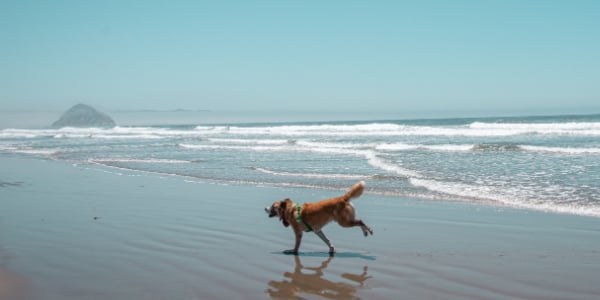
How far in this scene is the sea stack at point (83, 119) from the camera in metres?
108

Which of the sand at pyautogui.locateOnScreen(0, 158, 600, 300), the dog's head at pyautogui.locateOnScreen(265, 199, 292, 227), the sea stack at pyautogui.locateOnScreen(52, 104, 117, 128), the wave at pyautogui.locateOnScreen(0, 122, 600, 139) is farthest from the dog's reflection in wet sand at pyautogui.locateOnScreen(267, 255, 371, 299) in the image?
the sea stack at pyautogui.locateOnScreen(52, 104, 117, 128)

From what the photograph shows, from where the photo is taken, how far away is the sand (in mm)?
5371

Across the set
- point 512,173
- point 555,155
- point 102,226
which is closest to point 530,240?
point 102,226

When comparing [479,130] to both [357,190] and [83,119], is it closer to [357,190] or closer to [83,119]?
[357,190]

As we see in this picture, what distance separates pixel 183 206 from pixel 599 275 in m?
7.36

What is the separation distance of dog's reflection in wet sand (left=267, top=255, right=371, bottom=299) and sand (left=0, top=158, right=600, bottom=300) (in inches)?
0.4

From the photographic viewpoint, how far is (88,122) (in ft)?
356

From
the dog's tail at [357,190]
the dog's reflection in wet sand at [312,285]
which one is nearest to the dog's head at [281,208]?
the dog's tail at [357,190]

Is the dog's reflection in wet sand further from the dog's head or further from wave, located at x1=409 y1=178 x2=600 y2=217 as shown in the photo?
wave, located at x1=409 y1=178 x2=600 y2=217

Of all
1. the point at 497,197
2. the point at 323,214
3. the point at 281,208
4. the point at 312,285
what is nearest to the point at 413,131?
the point at 497,197

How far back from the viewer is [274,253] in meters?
7.02

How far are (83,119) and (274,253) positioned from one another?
11225 cm

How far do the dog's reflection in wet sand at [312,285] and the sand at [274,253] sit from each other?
1 cm

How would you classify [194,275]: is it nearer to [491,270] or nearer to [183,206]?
[491,270]
